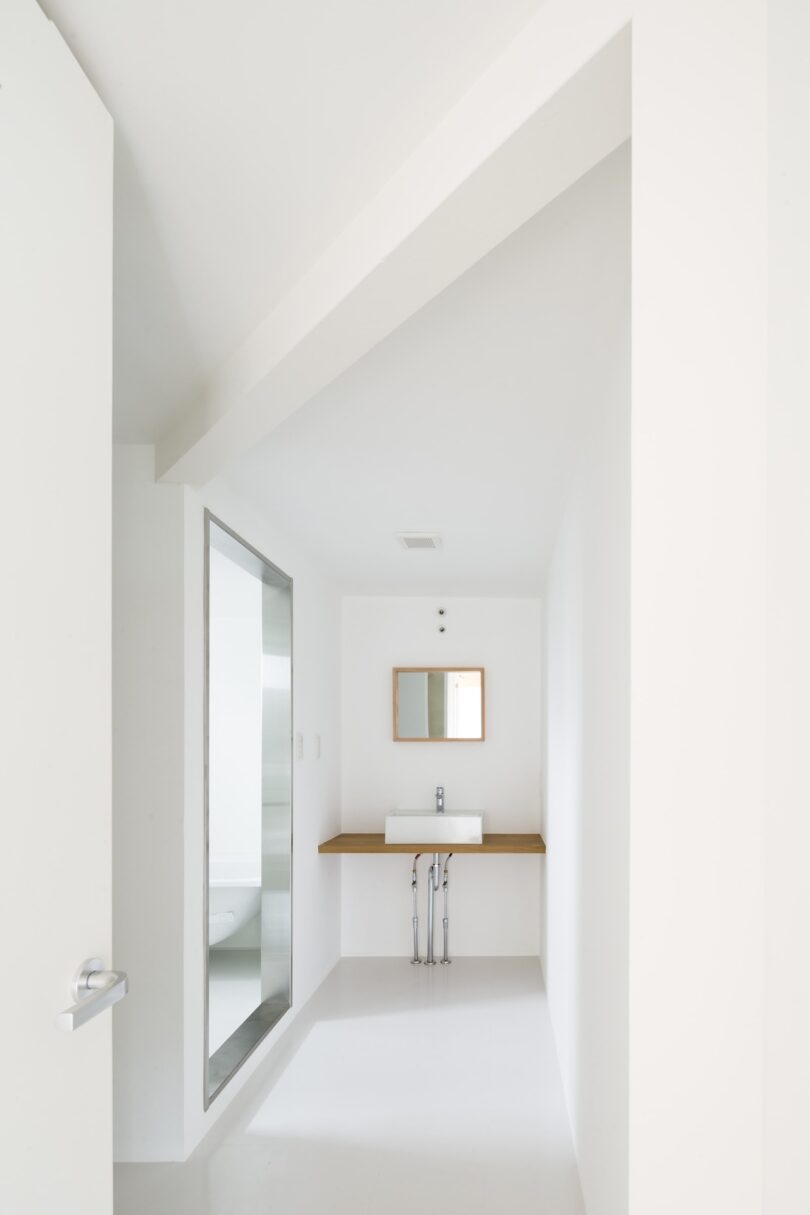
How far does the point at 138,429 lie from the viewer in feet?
10.1

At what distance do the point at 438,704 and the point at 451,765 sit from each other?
0.39 meters

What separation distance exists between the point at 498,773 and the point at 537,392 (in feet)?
13.1

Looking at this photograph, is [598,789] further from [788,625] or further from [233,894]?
[233,894]

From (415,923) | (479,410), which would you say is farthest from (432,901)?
(479,410)

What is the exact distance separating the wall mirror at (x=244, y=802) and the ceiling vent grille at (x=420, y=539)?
57 centimetres

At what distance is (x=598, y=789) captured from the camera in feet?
8.79

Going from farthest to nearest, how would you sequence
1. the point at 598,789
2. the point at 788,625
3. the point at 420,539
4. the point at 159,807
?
1. the point at 420,539
2. the point at 159,807
3. the point at 598,789
4. the point at 788,625

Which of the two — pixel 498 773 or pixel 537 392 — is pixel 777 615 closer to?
pixel 537 392

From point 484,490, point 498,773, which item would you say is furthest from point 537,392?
point 498,773
